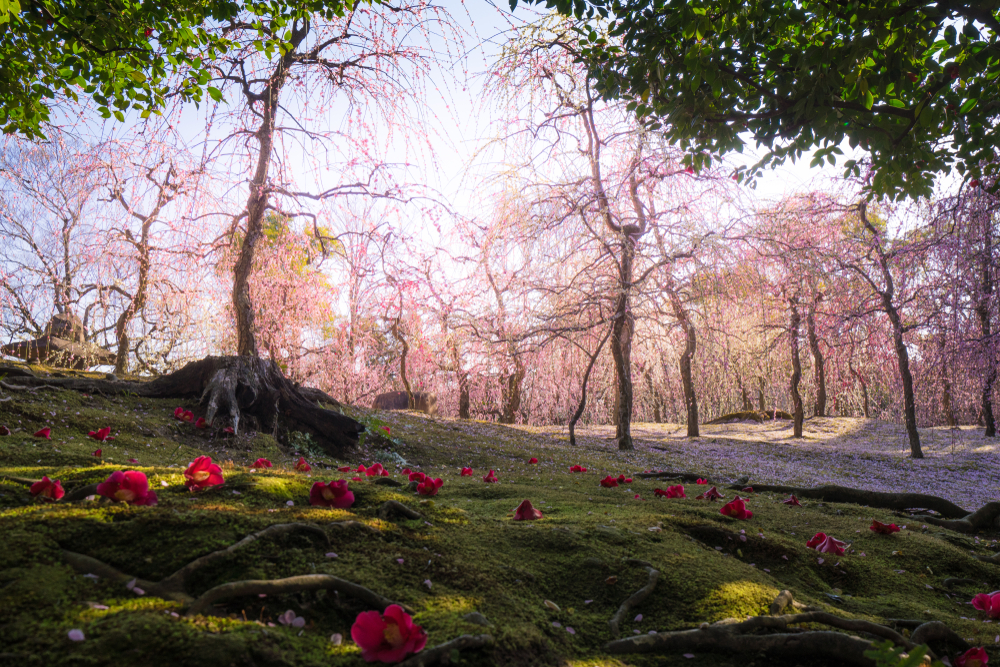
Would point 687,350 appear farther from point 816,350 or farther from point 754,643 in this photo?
point 754,643

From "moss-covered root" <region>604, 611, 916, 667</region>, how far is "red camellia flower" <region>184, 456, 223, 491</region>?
5.93ft

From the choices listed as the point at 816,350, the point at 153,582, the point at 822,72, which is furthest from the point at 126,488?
the point at 816,350

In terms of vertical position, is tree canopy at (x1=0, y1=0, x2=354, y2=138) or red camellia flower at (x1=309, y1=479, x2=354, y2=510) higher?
tree canopy at (x1=0, y1=0, x2=354, y2=138)

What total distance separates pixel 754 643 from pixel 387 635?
4.17 ft

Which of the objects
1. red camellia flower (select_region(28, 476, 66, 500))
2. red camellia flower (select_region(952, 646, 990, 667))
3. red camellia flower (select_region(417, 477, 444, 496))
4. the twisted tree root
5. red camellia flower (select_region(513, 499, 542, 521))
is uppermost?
red camellia flower (select_region(28, 476, 66, 500))

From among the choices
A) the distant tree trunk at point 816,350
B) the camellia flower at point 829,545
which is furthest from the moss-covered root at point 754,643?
the distant tree trunk at point 816,350

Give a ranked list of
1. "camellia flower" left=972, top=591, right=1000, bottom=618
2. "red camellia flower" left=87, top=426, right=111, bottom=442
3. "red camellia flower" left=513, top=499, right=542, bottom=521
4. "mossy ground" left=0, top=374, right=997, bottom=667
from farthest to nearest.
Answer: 1. "red camellia flower" left=87, top=426, right=111, bottom=442
2. "red camellia flower" left=513, top=499, right=542, bottom=521
3. "camellia flower" left=972, top=591, right=1000, bottom=618
4. "mossy ground" left=0, top=374, right=997, bottom=667

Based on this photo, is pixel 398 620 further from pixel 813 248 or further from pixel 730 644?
pixel 813 248

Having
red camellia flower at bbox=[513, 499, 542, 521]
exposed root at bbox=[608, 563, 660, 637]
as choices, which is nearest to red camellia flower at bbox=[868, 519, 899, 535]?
exposed root at bbox=[608, 563, 660, 637]

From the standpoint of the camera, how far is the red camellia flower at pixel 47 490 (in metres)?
2.11

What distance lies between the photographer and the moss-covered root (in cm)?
180

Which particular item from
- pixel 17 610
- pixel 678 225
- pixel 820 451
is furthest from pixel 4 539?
pixel 820 451

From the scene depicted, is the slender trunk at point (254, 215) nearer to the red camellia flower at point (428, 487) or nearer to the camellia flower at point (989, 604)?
the red camellia flower at point (428, 487)

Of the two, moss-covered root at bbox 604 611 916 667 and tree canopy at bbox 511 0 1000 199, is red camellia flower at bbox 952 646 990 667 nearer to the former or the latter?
moss-covered root at bbox 604 611 916 667
